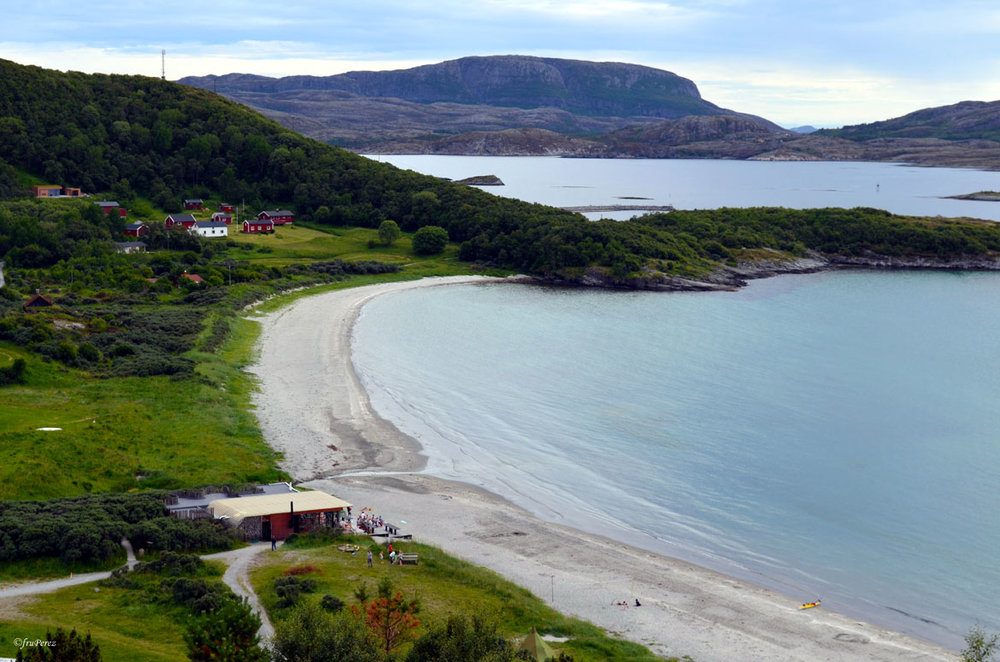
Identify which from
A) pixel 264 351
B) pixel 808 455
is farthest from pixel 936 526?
pixel 264 351

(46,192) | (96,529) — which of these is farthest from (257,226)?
(96,529)

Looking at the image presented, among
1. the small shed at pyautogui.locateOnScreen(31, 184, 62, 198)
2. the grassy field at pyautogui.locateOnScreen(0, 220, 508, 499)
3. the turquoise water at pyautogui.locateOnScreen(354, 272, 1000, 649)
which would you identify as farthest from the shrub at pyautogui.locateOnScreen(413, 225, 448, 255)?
the grassy field at pyautogui.locateOnScreen(0, 220, 508, 499)

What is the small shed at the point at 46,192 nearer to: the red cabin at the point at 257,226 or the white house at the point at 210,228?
the white house at the point at 210,228

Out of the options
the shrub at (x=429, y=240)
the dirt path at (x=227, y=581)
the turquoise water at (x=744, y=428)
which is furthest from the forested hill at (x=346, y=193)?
the dirt path at (x=227, y=581)

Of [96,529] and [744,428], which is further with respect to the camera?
[744,428]

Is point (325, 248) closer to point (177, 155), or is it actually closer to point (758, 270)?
point (177, 155)

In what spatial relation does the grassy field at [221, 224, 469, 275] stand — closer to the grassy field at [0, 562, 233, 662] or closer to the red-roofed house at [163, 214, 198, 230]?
the red-roofed house at [163, 214, 198, 230]

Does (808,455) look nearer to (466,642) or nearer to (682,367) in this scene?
(682,367)
